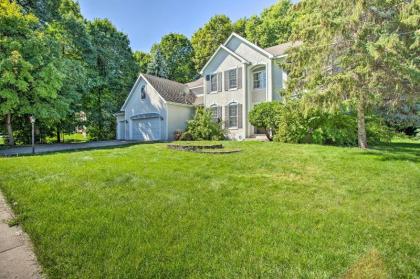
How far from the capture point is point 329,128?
12734 mm

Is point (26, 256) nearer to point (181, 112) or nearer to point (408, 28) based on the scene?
point (408, 28)

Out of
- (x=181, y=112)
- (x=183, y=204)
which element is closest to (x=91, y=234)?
(x=183, y=204)

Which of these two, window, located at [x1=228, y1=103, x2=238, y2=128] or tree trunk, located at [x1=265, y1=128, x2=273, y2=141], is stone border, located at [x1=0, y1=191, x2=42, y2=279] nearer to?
tree trunk, located at [x1=265, y1=128, x2=273, y2=141]

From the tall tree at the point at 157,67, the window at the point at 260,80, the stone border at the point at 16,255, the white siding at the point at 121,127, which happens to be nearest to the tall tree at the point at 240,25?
the tall tree at the point at 157,67

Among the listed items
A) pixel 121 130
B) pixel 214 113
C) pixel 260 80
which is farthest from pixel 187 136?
pixel 121 130

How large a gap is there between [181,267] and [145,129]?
21.0 meters

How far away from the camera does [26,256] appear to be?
3.01 meters

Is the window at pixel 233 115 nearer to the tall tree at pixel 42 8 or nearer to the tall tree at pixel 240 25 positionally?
the tall tree at pixel 42 8

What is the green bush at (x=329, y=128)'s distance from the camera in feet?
41.7

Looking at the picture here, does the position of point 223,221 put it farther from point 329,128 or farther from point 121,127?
point 121,127

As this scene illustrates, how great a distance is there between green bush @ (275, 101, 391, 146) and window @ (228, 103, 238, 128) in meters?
6.02

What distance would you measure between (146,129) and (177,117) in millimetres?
3313

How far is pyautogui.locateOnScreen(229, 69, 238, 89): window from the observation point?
19.5 metres

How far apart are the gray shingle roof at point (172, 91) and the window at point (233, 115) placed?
14.9 ft
